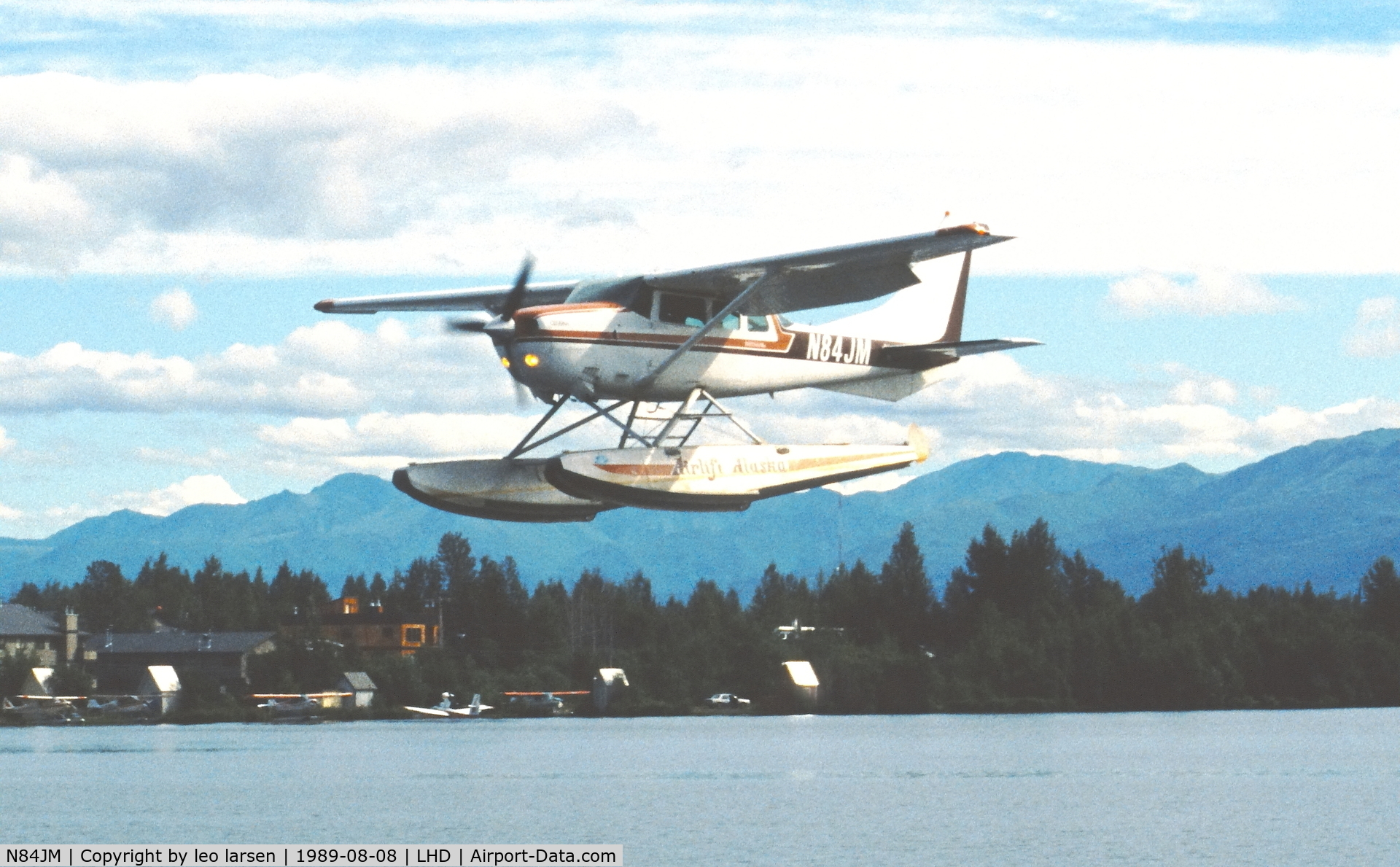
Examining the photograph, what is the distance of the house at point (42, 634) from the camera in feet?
343

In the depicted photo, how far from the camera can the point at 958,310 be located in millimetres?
31719

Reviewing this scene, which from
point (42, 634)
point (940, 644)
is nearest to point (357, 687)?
point (42, 634)

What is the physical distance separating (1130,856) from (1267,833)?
4.27m

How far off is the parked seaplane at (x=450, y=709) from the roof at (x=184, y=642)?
346 inches

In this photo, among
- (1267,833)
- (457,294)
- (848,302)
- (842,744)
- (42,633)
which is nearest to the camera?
(848,302)

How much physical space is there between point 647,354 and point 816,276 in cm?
258

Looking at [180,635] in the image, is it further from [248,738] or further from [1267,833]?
[1267,833]

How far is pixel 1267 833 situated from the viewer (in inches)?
1561

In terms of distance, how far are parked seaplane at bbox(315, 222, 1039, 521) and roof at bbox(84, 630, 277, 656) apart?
72.2 m

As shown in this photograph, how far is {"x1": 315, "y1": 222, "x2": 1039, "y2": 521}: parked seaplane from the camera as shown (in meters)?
25.0

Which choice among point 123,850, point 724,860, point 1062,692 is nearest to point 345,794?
point 123,850

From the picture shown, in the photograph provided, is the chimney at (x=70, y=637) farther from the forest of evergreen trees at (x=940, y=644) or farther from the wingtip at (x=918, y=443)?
the wingtip at (x=918, y=443)
